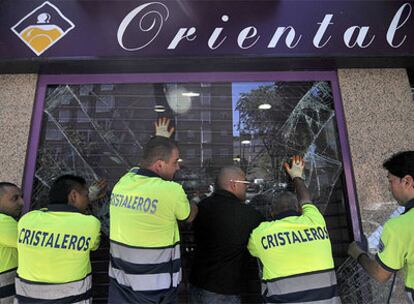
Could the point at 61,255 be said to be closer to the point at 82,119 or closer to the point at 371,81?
the point at 82,119

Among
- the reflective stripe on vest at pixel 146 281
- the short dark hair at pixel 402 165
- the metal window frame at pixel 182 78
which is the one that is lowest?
the reflective stripe on vest at pixel 146 281

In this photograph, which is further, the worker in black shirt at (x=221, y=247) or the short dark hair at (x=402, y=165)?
the worker in black shirt at (x=221, y=247)

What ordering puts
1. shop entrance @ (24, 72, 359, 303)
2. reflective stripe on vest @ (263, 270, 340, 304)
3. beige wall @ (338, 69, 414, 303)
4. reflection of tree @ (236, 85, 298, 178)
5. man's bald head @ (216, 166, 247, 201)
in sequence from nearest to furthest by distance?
reflective stripe on vest @ (263, 270, 340, 304), man's bald head @ (216, 166, 247, 201), beige wall @ (338, 69, 414, 303), shop entrance @ (24, 72, 359, 303), reflection of tree @ (236, 85, 298, 178)

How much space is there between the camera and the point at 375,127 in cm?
358

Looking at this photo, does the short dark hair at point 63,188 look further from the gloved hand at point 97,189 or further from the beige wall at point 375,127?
the beige wall at point 375,127

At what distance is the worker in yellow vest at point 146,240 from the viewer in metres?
2.37

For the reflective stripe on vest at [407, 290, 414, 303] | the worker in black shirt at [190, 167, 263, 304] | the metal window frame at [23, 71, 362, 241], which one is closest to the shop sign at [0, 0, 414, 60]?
the metal window frame at [23, 71, 362, 241]

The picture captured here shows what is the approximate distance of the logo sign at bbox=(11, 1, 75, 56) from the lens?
139 inches

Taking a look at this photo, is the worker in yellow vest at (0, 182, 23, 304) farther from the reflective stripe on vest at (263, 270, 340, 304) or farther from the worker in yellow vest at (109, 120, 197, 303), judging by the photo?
the reflective stripe on vest at (263, 270, 340, 304)

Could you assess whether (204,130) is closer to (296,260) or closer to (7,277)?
(296,260)

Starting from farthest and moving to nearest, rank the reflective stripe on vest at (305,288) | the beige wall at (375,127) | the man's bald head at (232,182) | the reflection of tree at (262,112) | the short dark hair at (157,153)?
the reflection of tree at (262,112)
the beige wall at (375,127)
the man's bald head at (232,182)
the short dark hair at (157,153)
the reflective stripe on vest at (305,288)

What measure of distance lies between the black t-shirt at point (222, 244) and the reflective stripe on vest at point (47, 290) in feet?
2.98

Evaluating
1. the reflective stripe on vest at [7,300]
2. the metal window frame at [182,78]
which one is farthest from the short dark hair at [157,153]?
the reflective stripe on vest at [7,300]

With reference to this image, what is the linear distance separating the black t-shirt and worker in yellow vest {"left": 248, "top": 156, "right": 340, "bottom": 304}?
25 centimetres
